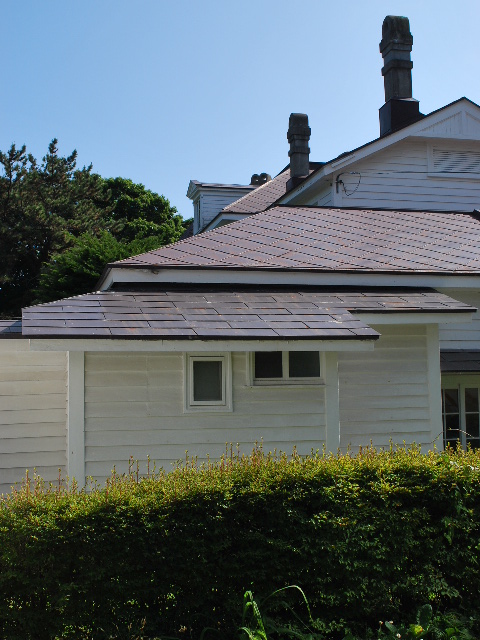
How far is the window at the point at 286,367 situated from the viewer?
28.1 ft

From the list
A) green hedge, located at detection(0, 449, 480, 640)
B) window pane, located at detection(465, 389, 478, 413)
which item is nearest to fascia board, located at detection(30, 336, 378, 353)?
green hedge, located at detection(0, 449, 480, 640)

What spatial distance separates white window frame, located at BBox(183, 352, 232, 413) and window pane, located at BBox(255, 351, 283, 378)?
0.36 m

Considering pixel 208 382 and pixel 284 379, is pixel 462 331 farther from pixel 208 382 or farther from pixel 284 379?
pixel 208 382

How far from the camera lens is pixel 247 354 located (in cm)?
847

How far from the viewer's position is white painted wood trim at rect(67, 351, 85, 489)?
7.76 meters

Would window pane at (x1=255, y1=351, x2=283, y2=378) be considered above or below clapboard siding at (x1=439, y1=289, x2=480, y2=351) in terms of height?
below

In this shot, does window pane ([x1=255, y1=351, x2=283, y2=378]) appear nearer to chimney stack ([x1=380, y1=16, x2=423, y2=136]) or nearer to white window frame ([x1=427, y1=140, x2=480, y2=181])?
white window frame ([x1=427, y1=140, x2=480, y2=181])

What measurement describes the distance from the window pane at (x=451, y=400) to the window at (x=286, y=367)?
10.8ft

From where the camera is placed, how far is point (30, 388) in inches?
359

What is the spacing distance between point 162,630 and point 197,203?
2430 cm

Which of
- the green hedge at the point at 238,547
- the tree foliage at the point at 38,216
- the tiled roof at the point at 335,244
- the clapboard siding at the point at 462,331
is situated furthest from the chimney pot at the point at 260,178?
the green hedge at the point at 238,547

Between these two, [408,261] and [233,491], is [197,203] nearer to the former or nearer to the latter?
[408,261]

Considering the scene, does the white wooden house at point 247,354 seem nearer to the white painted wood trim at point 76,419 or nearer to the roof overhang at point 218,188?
the white painted wood trim at point 76,419

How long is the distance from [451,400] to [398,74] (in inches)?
460
